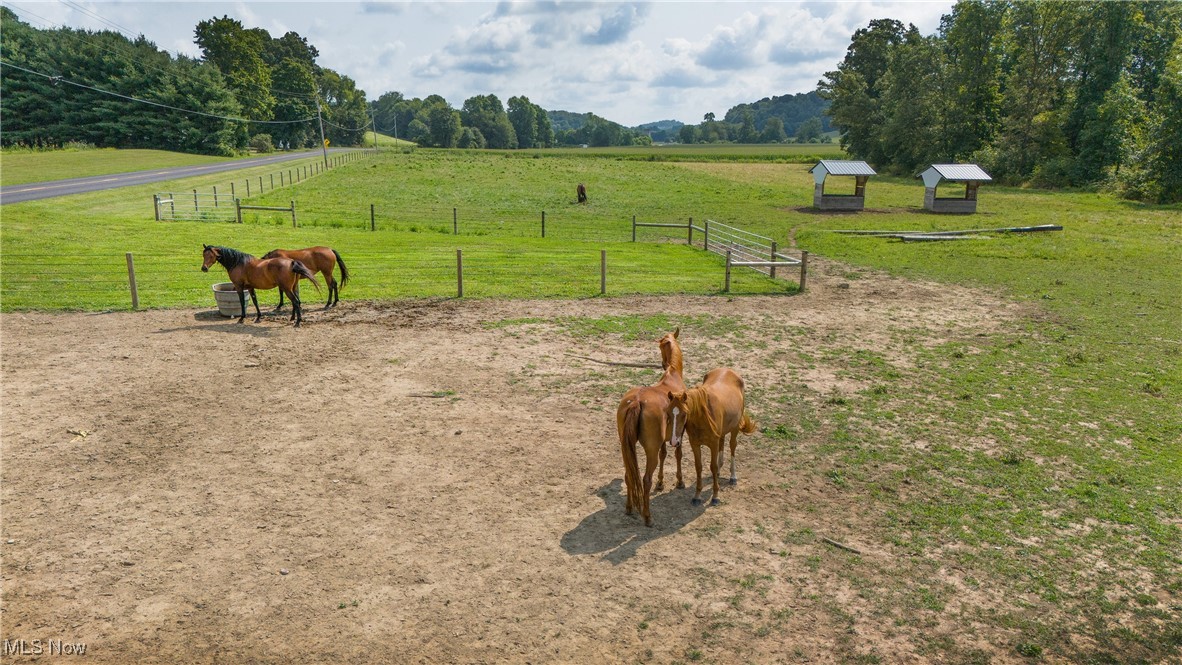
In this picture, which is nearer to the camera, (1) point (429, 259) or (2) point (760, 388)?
(2) point (760, 388)

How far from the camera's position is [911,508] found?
7910 millimetres

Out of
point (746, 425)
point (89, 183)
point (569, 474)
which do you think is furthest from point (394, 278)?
point (89, 183)

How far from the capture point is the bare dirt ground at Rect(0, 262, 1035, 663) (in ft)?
19.2

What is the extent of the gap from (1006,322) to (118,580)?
57.8ft

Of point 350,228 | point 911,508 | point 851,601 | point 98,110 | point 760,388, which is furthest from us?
point 98,110

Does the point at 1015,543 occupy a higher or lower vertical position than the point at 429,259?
lower

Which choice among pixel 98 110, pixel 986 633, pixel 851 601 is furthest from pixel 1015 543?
pixel 98 110

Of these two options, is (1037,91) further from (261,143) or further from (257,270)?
(261,143)

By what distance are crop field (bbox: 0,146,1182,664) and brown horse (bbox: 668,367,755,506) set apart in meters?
0.47

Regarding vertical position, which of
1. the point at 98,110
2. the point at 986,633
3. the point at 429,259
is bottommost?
the point at 986,633

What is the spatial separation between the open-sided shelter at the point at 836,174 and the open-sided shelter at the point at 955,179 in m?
3.20

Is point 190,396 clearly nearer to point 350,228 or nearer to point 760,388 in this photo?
point 760,388

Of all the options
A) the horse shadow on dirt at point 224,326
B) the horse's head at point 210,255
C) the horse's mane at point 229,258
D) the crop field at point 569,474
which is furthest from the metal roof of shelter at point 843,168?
the horse's head at point 210,255

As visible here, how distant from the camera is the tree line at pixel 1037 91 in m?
50.1
